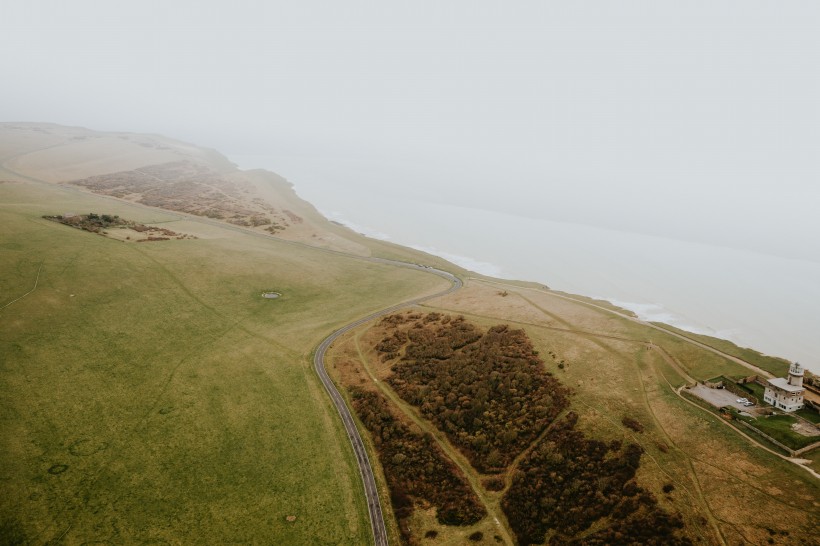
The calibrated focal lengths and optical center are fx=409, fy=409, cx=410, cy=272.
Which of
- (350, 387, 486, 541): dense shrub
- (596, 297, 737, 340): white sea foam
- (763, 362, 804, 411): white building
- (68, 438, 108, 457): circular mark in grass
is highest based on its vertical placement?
(596, 297, 737, 340): white sea foam

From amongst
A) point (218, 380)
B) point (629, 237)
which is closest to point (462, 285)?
point (218, 380)

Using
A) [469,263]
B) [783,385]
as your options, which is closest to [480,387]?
[783,385]

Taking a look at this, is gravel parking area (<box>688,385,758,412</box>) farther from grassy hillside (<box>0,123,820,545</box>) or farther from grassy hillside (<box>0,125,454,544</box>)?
grassy hillside (<box>0,125,454,544</box>)

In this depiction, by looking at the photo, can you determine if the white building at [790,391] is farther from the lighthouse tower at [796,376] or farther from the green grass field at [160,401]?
the green grass field at [160,401]

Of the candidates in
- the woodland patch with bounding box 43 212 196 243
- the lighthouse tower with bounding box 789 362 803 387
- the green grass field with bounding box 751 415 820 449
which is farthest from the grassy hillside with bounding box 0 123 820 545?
the lighthouse tower with bounding box 789 362 803 387

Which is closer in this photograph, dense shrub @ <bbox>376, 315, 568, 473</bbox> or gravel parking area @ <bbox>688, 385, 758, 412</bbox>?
gravel parking area @ <bbox>688, 385, 758, 412</bbox>

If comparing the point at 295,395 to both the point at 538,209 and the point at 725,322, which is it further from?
the point at 538,209

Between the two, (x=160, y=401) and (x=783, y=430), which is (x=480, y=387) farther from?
(x=160, y=401)
